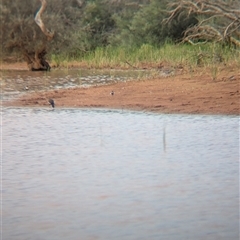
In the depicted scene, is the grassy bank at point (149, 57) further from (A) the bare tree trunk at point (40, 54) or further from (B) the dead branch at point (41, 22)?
(B) the dead branch at point (41, 22)

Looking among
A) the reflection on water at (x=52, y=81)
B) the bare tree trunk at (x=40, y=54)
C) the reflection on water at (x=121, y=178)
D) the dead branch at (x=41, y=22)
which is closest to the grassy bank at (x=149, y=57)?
the bare tree trunk at (x=40, y=54)

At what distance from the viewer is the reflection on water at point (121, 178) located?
5.37 m

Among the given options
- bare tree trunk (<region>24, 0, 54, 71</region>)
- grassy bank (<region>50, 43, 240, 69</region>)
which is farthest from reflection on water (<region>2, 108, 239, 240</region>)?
bare tree trunk (<region>24, 0, 54, 71</region>)

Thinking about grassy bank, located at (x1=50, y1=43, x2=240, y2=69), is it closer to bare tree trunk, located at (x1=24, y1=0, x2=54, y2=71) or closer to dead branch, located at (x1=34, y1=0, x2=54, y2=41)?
bare tree trunk, located at (x1=24, y1=0, x2=54, y2=71)

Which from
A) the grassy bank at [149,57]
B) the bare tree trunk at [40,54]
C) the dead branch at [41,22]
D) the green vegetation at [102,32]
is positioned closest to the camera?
the grassy bank at [149,57]

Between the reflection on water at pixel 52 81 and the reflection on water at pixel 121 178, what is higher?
the reflection on water at pixel 121 178

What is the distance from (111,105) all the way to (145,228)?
844 cm

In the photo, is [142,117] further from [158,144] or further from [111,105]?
[158,144]

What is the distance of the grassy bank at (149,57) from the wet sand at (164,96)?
7.43 ft

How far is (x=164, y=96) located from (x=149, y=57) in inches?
478

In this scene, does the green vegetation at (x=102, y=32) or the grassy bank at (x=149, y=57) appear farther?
the green vegetation at (x=102, y=32)

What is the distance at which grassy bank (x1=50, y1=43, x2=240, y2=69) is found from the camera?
65.4 ft

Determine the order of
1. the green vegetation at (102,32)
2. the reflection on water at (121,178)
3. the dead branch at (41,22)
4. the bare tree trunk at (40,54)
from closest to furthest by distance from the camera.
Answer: the reflection on water at (121,178) < the green vegetation at (102,32) < the bare tree trunk at (40,54) < the dead branch at (41,22)

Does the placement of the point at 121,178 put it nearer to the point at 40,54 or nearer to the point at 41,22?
the point at 40,54
